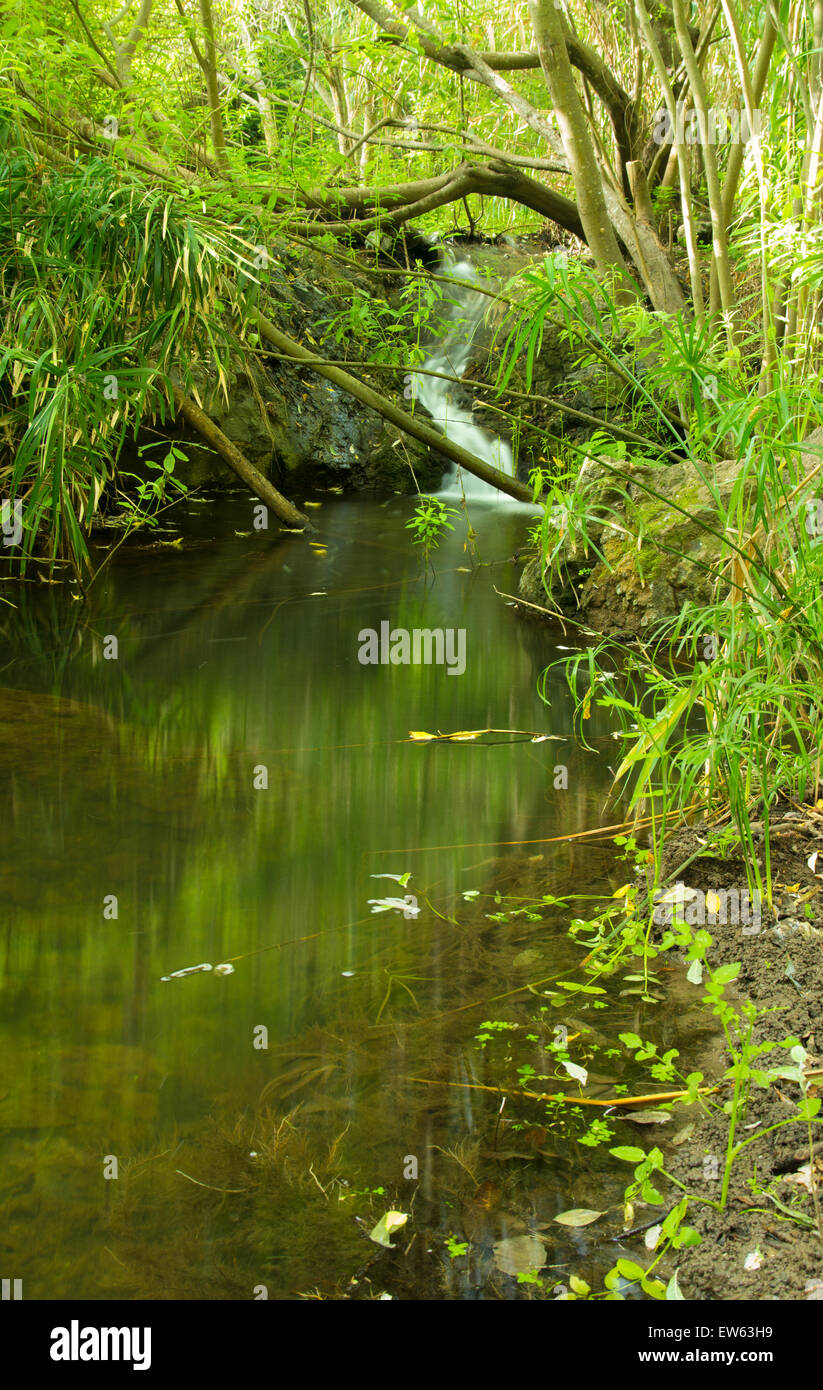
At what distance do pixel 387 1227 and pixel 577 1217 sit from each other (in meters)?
0.28

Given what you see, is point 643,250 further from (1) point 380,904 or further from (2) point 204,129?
(1) point 380,904

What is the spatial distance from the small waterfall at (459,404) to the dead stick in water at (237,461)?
194cm

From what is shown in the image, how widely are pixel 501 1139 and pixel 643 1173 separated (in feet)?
0.85

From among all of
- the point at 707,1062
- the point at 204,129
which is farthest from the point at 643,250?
the point at 707,1062

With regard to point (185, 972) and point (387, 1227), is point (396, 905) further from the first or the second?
point (387, 1227)

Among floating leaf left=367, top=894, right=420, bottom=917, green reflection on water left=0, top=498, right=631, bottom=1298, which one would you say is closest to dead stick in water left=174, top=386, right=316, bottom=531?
green reflection on water left=0, top=498, right=631, bottom=1298

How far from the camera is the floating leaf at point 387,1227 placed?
1.49 meters

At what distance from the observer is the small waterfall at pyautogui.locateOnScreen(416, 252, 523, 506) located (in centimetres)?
857

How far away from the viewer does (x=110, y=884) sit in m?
2.57

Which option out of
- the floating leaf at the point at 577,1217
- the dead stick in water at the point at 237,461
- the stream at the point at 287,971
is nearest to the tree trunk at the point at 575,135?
Answer: the dead stick in water at the point at 237,461

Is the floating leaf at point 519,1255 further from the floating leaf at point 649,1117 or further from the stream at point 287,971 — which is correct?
the floating leaf at point 649,1117

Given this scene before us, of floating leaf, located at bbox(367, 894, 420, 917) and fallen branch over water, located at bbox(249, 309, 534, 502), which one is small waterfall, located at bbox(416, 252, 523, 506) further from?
floating leaf, located at bbox(367, 894, 420, 917)

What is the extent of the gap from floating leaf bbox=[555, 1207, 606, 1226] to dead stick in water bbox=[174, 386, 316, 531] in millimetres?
4941

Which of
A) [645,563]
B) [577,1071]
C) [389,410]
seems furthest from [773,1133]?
[389,410]
